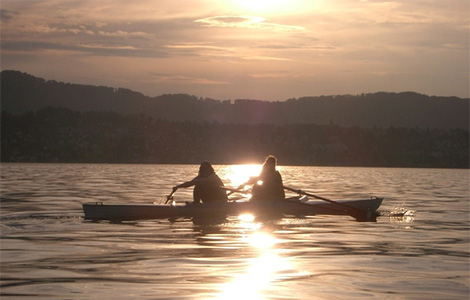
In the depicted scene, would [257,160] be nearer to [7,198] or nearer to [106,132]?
[106,132]

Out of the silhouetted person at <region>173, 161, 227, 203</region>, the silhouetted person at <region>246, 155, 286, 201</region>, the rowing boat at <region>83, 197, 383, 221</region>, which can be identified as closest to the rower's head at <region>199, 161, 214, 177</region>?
the silhouetted person at <region>173, 161, 227, 203</region>

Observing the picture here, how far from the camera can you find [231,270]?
12.2 metres

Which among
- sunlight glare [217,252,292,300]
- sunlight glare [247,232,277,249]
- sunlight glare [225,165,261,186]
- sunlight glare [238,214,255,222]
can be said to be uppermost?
sunlight glare [217,252,292,300]

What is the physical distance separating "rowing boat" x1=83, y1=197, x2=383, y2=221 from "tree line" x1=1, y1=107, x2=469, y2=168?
463ft

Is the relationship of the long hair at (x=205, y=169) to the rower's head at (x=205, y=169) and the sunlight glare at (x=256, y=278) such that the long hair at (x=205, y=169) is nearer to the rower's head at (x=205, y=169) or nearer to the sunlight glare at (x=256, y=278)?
the rower's head at (x=205, y=169)

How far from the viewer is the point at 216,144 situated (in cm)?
19625

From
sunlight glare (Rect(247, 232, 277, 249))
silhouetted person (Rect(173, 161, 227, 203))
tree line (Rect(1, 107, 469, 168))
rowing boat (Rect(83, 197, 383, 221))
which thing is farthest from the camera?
tree line (Rect(1, 107, 469, 168))

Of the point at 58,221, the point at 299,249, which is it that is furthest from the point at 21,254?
the point at 58,221

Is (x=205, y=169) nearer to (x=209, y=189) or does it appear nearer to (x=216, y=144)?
(x=209, y=189)

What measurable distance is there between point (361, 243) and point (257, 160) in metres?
175

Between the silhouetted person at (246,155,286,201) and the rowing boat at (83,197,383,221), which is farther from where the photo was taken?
the silhouetted person at (246,155,286,201)

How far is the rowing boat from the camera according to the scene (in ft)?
70.3

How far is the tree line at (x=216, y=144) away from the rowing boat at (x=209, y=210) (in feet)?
463

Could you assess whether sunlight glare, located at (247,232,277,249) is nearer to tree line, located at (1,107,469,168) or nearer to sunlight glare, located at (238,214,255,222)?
→ sunlight glare, located at (238,214,255,222)
